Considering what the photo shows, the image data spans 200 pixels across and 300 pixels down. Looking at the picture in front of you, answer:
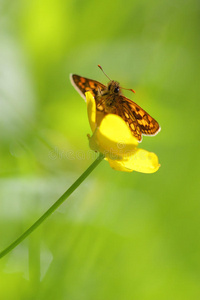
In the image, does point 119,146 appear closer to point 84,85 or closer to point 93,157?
point 84,85

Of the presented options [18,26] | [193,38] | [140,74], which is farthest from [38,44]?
[193,38]

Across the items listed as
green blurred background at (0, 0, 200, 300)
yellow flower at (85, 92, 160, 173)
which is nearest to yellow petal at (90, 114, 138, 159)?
yellow flower at (85, 92, 160, 173)

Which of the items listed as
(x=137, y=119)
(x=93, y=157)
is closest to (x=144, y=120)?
(x=137, y=119)

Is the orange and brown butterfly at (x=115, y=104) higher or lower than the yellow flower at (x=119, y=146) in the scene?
higher

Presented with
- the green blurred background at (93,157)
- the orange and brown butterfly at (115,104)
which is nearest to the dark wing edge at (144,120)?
the orange and brown butterfly at (115,104)

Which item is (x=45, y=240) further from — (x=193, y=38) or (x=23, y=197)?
(x=193, y=38)

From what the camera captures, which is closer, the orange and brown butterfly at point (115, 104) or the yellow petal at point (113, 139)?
the yellow petal at point (113, 139)

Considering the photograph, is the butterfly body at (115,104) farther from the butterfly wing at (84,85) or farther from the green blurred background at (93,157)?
the green blurred background at (93,157)
